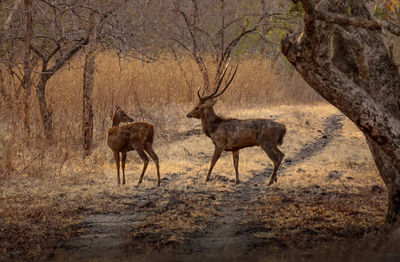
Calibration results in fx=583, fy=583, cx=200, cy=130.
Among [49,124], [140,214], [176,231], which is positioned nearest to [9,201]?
[140,214]

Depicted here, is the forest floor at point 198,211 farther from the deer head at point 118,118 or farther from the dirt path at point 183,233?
the deer head at point 118,118

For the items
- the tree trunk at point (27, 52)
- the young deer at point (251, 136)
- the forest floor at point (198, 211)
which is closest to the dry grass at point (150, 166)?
the forest floor at point (198, 211)

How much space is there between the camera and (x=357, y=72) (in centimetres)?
632

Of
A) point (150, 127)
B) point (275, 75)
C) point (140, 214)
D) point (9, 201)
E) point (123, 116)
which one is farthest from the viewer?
point (275, 75)

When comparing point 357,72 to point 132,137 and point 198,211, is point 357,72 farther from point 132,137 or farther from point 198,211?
point 132,137

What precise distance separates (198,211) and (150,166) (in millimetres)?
3364

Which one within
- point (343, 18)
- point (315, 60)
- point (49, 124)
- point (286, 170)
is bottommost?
point (286, 170)

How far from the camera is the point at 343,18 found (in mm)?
5180

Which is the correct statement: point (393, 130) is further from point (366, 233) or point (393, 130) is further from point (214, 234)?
point (214, 234)

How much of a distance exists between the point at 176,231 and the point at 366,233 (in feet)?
6.80

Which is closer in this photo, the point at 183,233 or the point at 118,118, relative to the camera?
the point at 183,233

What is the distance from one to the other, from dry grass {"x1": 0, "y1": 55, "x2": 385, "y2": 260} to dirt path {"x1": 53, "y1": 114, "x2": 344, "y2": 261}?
82mm

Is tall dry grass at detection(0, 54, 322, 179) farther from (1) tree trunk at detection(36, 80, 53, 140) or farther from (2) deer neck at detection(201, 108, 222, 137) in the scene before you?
(2) deer neck at detection(201, 108, 222, 137)

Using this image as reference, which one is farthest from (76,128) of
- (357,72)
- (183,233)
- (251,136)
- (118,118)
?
(357,72)
